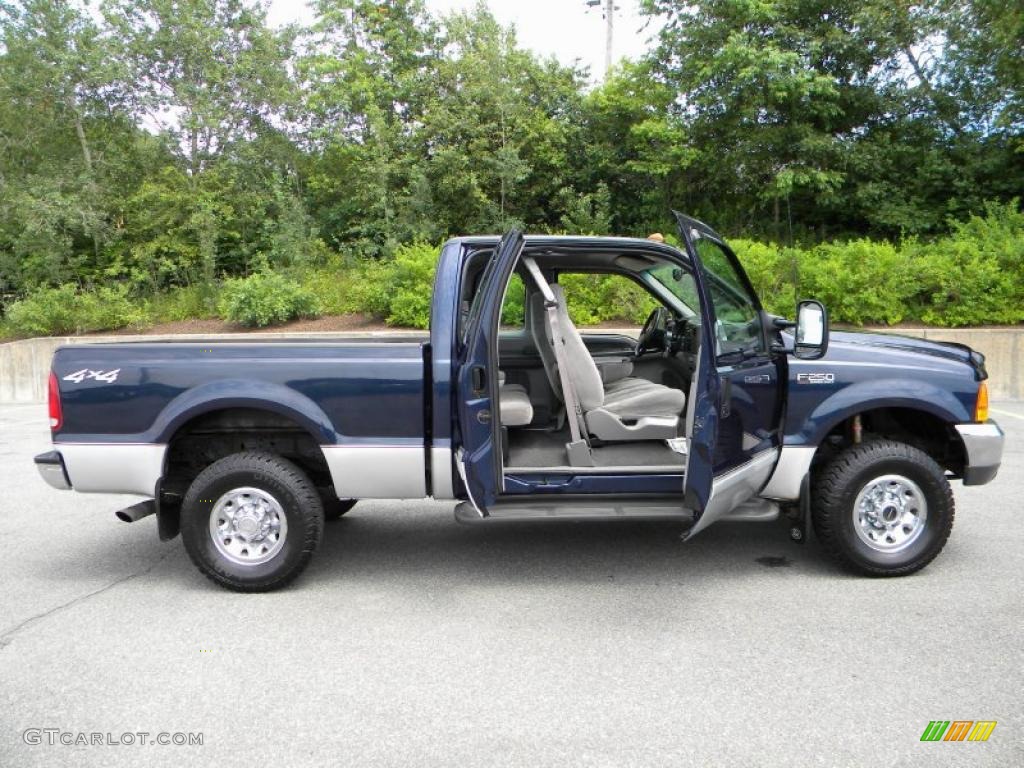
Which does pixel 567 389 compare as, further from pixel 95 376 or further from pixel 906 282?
pixel 906 282

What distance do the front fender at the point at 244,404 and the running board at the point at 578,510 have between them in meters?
0.91

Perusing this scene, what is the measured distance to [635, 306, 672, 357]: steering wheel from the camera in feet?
18.6

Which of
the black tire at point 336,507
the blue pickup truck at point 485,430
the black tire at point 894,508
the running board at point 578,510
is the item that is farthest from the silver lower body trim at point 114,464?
the black tire at point 894,508

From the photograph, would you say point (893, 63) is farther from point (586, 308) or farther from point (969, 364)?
point (969, 364)

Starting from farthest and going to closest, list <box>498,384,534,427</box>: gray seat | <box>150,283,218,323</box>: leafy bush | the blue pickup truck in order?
<box>150,283,218,323</box>: leafy bush
<box>498,384,534,427</box>: gray seat
the blue pickup truck

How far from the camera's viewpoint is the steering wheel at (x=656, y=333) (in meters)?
5.66

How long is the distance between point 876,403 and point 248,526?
11.5ft

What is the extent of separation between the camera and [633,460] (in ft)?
15.3

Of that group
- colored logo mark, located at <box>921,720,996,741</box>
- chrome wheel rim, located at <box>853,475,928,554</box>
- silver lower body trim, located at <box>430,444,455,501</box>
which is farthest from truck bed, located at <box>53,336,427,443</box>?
colored logo mark, located at <box>921,720,996,741</box>

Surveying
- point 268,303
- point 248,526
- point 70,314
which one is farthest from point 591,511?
point 70,314

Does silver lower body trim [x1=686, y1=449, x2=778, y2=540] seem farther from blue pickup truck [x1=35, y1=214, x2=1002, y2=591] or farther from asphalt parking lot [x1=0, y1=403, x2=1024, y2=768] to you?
asphalt parking lot [x1=0, y1=403, x2=1024, y2=768]

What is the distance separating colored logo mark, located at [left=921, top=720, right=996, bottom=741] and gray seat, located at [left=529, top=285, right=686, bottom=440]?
2060 millimetres

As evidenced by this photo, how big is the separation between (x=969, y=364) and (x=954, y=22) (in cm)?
1620

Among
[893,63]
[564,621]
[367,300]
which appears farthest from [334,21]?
[564,621]
